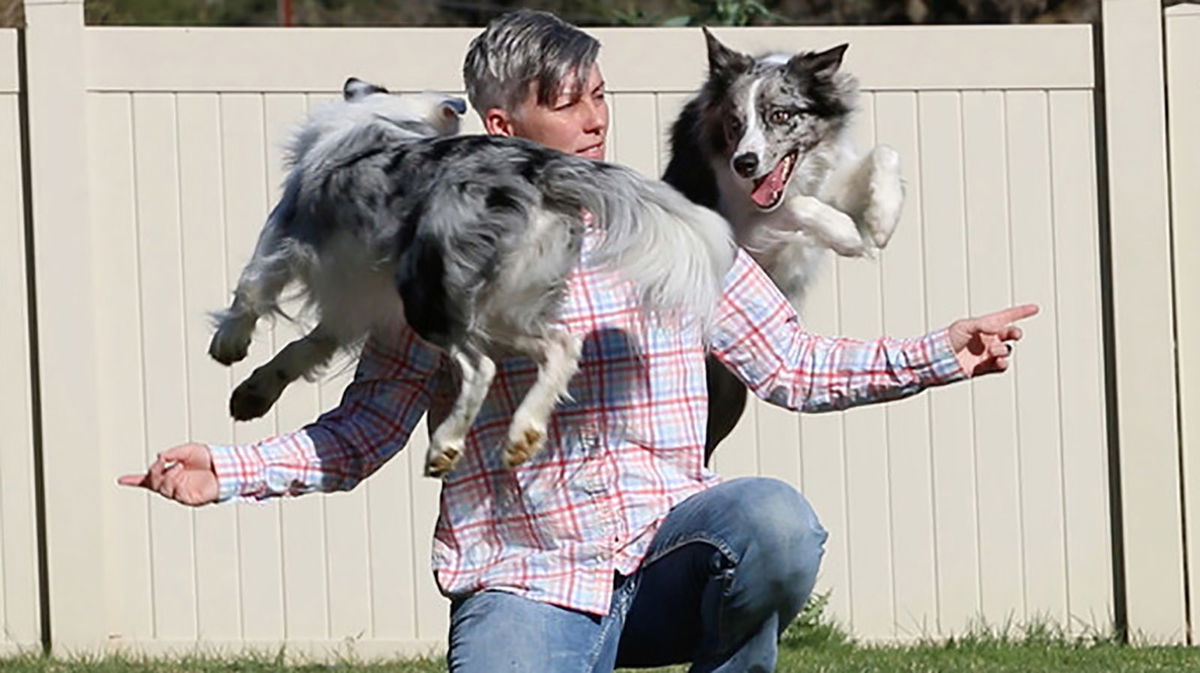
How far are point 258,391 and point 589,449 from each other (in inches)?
29.2

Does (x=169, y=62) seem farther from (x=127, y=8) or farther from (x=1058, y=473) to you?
(x=127, y=8)

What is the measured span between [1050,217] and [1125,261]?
0.25m

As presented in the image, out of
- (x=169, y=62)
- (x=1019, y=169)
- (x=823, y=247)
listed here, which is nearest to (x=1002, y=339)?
(x=823, y=247)

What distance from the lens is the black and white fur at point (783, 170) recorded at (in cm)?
498

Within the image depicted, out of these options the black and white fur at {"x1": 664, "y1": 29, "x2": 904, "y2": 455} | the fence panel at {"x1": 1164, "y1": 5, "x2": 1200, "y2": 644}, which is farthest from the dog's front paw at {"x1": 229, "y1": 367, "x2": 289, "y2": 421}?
the fence panel at {"x1": 1164, "y1": 5, "x2": 1200, "y2": 644}

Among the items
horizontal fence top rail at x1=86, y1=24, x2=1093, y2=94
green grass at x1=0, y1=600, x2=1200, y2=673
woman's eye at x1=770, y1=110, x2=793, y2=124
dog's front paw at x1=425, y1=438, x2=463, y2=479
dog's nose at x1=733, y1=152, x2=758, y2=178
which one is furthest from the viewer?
horizontal fence top rail at x1=86, y1=24, x2=1093, y2=94

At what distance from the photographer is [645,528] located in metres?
3.67

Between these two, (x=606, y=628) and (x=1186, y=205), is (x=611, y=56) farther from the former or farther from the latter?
(x=606, y=628)

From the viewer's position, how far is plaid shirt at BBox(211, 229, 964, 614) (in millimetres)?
3652

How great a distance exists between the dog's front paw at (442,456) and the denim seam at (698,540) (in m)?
0.35

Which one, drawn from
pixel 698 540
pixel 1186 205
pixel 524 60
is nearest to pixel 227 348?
pixel 524 60

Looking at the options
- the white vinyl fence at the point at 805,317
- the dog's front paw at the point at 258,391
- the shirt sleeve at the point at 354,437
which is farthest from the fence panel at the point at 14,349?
the shirt sleeve at the point at 354,437

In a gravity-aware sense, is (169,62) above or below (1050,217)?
above

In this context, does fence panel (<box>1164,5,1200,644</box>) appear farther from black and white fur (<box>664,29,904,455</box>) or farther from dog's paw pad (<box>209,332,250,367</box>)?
dog's paw pad (<box>209,332,250,367</box>)
